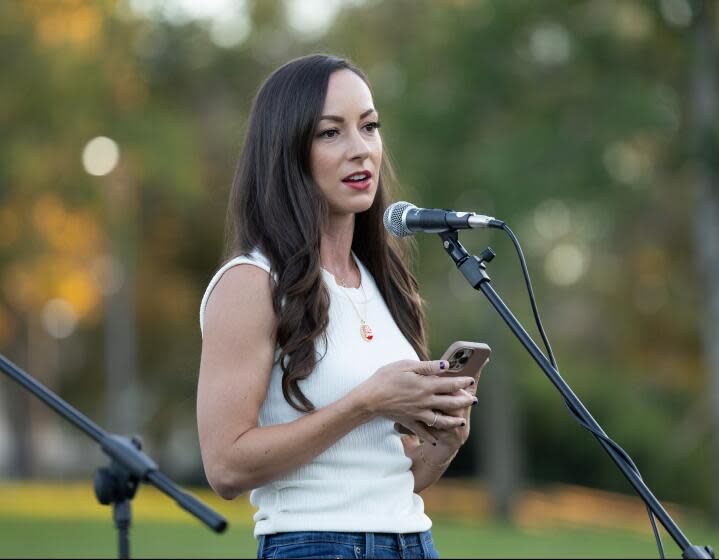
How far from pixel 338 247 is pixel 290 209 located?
24 centimetres

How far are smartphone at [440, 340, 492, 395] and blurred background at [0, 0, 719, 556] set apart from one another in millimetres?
10132

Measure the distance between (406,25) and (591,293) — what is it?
7.85 m

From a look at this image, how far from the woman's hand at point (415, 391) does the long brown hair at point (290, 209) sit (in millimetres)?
209

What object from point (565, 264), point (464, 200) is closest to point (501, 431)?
point (565, 264)

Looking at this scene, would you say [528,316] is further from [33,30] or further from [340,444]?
[340,444]

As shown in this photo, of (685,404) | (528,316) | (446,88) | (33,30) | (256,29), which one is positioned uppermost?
(256,29)

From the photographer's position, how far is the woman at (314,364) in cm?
333

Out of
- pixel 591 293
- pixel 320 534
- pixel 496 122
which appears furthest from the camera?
pixel 591 293

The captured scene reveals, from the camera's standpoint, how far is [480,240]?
22578 mm

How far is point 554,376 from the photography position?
3.41 meters

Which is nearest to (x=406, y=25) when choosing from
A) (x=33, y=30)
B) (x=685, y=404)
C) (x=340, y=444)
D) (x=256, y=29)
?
(x=256, y=29)

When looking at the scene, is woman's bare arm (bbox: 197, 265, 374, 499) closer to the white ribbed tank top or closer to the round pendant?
the white ribbed tank top

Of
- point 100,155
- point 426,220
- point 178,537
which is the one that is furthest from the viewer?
point 100,155

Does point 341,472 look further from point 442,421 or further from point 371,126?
point 371,126
